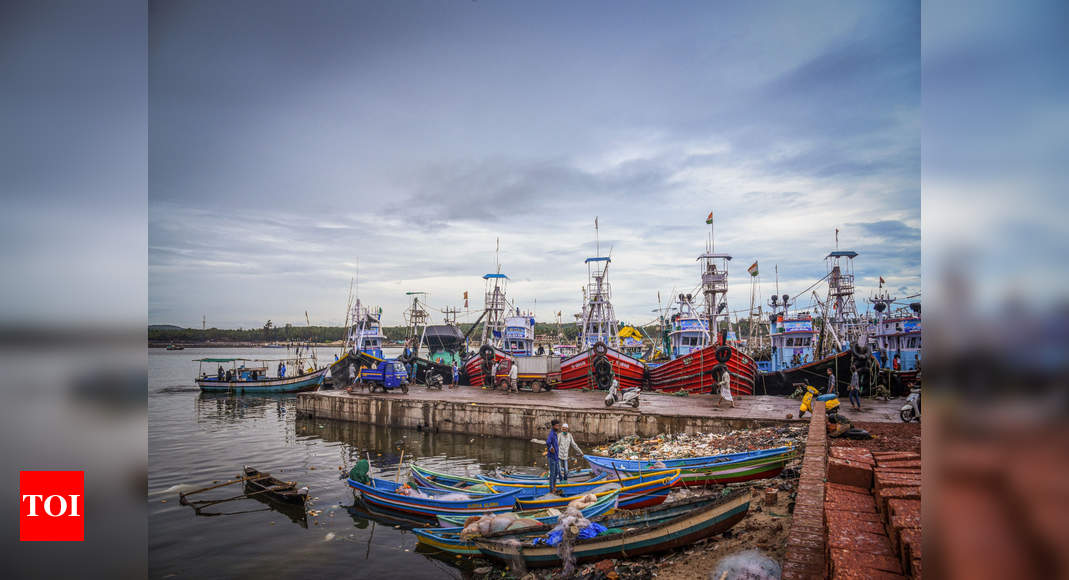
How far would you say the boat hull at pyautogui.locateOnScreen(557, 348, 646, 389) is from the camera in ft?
64.8

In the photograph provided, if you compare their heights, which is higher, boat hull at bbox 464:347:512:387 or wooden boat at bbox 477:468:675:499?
wooden boat at bbox 477:468:675:499

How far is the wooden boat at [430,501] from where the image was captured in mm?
7438

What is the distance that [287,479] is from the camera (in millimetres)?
11461

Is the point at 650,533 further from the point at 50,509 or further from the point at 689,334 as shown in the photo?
the point at 689,334

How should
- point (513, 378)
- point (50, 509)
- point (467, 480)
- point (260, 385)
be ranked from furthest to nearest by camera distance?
point (260, 385)
point (513, 378)
point (467, 480)
point (50, 509)

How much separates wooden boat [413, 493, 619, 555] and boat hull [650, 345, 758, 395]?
37.8ft

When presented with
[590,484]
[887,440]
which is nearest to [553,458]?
[590,484]

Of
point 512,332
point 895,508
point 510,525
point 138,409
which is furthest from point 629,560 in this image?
point 512,332

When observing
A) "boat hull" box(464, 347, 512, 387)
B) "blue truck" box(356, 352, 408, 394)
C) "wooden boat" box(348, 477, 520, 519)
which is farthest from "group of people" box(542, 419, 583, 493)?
"boat hull" box(464, 347, 512, 387)

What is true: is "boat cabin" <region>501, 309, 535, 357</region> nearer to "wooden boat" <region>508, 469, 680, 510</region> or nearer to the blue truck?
the blue truck

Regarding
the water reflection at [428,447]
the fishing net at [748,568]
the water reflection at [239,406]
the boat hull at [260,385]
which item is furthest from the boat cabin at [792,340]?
the boat hull at [260,385]

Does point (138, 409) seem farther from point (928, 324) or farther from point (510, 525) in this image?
point (510, 525)

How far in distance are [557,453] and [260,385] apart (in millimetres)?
26273

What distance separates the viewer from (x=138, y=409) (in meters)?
3.00
